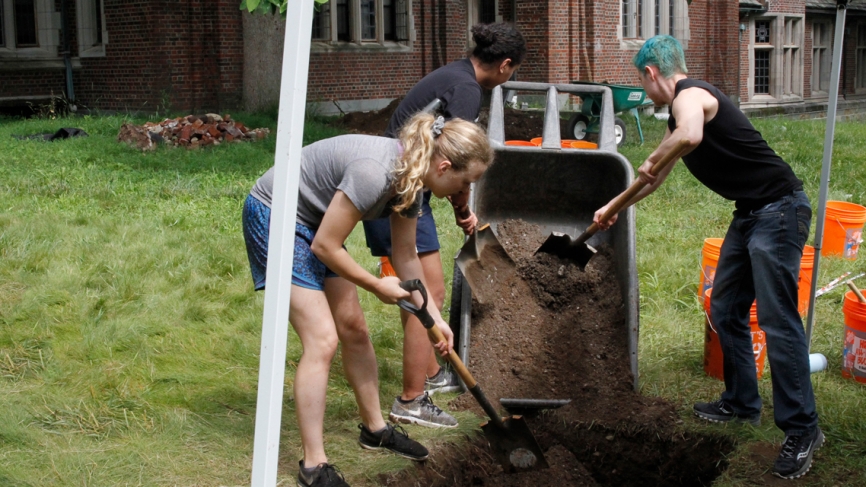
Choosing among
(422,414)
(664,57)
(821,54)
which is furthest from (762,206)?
(821,54)

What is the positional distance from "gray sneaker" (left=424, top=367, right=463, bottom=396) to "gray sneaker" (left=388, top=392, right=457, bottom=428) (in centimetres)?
33

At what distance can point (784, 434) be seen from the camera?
3838 millimetres

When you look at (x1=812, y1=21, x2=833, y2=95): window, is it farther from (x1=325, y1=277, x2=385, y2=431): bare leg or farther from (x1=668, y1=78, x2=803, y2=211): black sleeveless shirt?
(x1=325, y1=277, x2=385, y2=431): bare leg

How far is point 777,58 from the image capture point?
25.9 meters

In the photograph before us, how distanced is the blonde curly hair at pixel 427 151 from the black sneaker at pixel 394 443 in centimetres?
110

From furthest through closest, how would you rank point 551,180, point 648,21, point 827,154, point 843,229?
Result: point 648,21 → point 843,229 → point 551,180 → point 827,154

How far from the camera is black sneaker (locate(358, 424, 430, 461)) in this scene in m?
3.67

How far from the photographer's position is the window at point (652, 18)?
19859 millimetres

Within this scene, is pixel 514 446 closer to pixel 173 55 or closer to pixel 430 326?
pixel 430 326

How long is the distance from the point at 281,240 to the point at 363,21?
15.7 m

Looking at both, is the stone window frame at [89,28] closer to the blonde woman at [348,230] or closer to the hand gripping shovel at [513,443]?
the blonde woman at [348,230]

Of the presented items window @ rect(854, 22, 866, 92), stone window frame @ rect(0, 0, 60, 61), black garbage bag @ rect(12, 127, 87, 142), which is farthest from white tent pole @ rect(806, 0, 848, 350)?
window @ rect(854, 22, 866, 92)

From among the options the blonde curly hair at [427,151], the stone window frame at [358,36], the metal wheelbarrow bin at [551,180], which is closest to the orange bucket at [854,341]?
the metal wheelbarrow bin at [551,180]

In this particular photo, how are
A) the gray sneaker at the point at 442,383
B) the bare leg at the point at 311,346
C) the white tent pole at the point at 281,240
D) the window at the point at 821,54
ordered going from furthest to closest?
the window at the point at 821,54, the gray sneaker at the point at 442,383, the bare leg at the point at 311,346, the white tent pole at the point at 281,240
